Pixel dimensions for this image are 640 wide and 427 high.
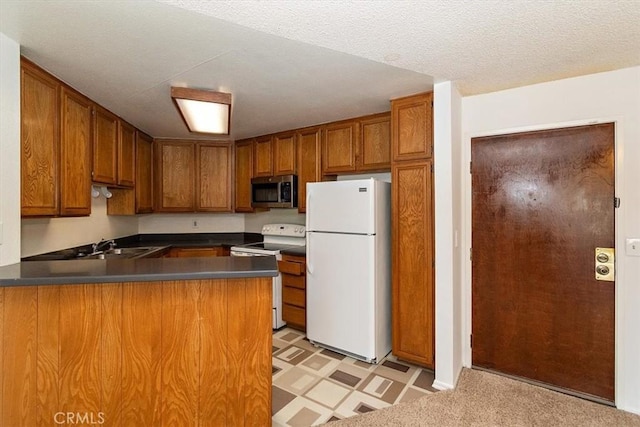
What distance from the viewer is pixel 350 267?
2697mm

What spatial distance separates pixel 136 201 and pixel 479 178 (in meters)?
3.59

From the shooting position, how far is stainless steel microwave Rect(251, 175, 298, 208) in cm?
352

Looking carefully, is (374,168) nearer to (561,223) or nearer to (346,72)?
(346,72)

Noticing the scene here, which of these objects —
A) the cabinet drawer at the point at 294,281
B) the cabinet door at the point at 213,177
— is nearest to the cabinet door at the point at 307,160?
the cabinet drawer at the point at 294,281

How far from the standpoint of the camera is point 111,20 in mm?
1463

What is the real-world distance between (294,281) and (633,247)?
2727 mm

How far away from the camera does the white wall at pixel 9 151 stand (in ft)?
5.27

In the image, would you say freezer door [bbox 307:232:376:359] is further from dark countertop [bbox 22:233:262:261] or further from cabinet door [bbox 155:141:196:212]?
cabinet door [bbox 155:141:196:212]

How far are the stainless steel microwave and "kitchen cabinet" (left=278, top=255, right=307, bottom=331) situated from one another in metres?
0.66

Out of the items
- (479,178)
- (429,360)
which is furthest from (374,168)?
(429,360)

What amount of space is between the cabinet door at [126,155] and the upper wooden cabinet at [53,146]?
1.81 ft

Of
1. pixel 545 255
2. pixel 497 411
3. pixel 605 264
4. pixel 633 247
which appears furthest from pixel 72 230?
pixel 633 247

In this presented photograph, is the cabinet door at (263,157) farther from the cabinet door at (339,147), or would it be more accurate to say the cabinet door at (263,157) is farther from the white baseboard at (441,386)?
the white baseboard at (441,386)

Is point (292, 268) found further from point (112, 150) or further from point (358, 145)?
point (112, 150)
